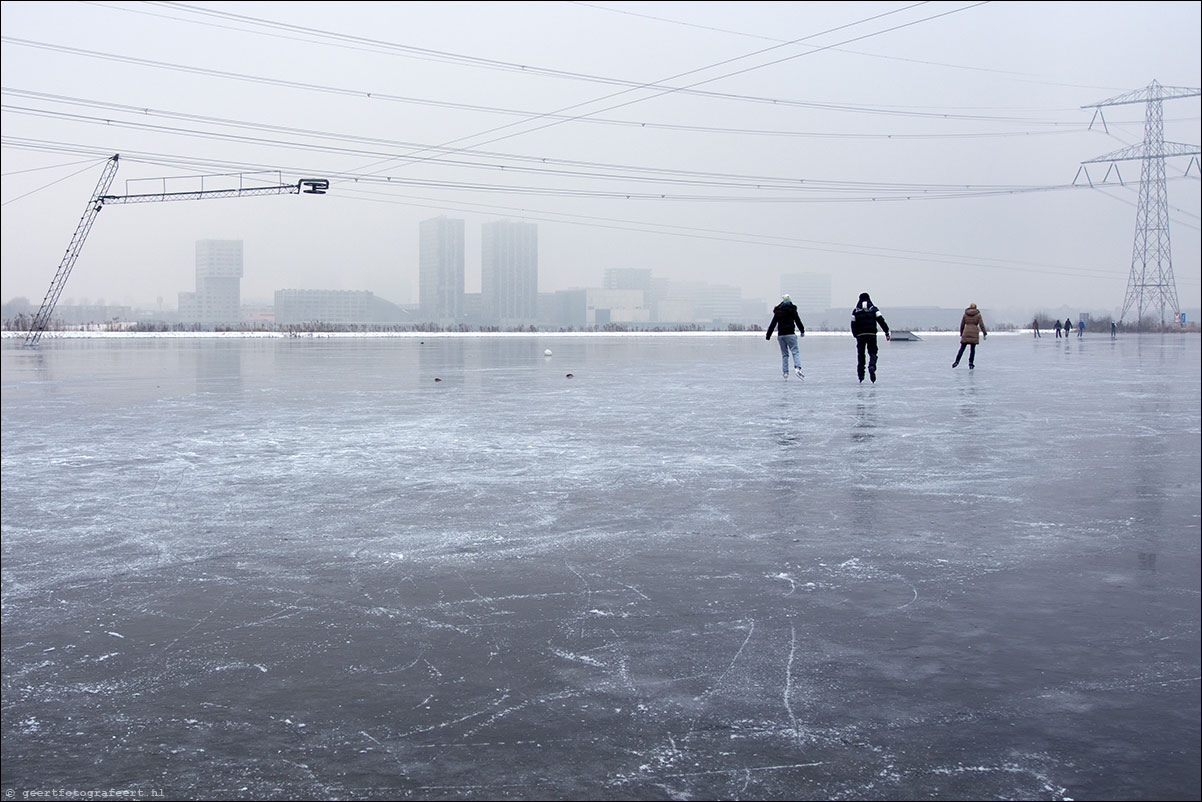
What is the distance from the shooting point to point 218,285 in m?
77.1

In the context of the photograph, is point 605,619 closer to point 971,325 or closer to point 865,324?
point 865,324

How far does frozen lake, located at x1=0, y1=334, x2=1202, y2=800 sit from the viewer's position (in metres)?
2.95

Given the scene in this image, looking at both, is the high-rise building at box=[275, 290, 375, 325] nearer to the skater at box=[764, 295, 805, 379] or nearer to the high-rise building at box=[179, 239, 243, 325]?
the high-rise building at box=[179, 239, 243, 325]

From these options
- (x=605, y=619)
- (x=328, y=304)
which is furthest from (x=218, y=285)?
(x=605, y=619)

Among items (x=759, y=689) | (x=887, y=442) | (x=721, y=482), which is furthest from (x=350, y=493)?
(x=887, y=442)

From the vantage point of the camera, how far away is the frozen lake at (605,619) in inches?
116

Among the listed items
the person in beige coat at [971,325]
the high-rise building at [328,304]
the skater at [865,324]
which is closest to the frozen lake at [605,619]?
the skater at [865,324]

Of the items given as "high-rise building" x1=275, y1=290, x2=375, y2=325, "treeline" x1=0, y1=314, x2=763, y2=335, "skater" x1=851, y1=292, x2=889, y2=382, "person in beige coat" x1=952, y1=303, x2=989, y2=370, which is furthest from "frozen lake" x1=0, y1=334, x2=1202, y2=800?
"high-rise building" x1=275, y1=290, x2=375, y2=325

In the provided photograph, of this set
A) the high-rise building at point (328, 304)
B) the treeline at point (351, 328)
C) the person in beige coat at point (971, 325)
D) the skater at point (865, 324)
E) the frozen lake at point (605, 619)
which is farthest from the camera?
the high-rise building at point (328, 304)

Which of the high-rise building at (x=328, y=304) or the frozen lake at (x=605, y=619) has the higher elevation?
the high-rise building at (x=328, y=304)

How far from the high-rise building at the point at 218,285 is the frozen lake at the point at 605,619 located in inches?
2628

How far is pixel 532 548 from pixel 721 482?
274 cm

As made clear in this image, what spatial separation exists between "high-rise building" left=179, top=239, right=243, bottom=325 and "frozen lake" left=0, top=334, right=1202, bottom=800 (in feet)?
219

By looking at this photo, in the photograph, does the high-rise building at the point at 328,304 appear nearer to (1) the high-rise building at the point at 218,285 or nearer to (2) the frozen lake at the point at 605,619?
(1) the high-rise building at the point at 218,285
